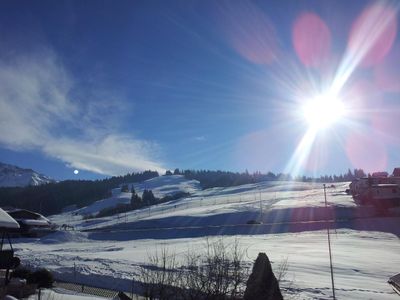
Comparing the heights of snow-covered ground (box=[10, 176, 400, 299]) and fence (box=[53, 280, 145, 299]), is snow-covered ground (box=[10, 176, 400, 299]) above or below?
above

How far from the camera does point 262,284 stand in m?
11.6

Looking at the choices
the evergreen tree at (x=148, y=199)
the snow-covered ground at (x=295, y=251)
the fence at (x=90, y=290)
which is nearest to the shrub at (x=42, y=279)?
the fence at (x=90, y=290)

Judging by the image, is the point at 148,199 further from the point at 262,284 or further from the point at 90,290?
the point at 262,284

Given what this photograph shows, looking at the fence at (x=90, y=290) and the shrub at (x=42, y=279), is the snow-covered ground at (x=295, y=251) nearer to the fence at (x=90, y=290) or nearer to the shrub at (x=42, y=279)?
the fence at (x=90, y=290)

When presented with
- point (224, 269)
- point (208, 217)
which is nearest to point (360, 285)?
point (224, 269)

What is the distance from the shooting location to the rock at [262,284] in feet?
36.4

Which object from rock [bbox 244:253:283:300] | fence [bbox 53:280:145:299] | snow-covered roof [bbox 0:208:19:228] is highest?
snow-covered roof [bbox 0:208:19:228]

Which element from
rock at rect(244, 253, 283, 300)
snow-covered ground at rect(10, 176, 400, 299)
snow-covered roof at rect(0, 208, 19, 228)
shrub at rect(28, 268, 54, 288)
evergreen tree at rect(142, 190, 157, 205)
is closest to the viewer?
rock at rect(244, 253, 283, 300)

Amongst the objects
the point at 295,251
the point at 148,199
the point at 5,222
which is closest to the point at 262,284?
the point at 5,222

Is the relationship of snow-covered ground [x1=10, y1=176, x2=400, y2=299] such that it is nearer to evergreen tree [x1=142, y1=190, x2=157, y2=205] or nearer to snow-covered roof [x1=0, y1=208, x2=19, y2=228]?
snow-covered roof [x1=0, y1=208, x2=19, y2=228]

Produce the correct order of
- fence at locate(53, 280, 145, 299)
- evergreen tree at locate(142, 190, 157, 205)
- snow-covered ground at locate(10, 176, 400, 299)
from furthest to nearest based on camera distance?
evergreen tree at locate(142, 190, 157, 205) → fence at locate(53, 280, 145, 299) → snow-covered ground at locate(10, 176, 400, 299)

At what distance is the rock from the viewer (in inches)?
436

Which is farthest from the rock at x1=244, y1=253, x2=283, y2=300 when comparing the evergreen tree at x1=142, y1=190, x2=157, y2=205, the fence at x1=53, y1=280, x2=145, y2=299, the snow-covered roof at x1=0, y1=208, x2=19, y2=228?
the evergreen tree at x1=142, y1=190, x2=157, y2=205

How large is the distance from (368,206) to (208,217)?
30.1 meters
